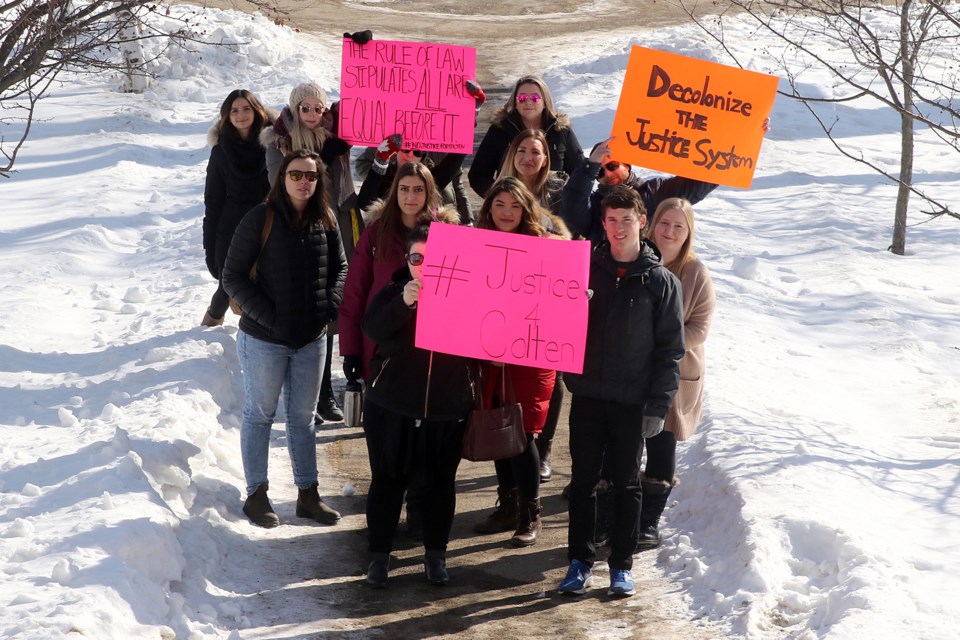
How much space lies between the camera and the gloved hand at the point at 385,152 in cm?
684

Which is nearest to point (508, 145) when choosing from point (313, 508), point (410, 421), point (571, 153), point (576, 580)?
point (571, 153)

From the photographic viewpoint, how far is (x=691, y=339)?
583 centimetres

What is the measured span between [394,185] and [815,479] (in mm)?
3056

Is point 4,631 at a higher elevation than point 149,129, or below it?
below

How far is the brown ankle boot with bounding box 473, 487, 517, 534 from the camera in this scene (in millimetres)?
6180

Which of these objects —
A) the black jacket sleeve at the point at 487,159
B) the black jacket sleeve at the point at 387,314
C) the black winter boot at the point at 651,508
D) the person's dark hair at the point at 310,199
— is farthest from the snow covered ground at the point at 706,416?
the black jacket sleeve at the point at 487,159

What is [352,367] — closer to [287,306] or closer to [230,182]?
[287,306]

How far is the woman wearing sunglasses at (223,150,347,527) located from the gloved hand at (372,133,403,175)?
89cm

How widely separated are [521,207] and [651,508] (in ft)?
6.28

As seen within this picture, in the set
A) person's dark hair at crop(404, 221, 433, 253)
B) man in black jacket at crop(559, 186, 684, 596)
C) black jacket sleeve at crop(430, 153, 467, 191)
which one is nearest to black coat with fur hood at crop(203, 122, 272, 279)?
black jacket sleeve at crop(430, 153, 467, 191)

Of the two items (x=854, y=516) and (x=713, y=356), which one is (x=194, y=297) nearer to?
(x=713, y=356)

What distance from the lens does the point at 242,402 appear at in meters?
7.67

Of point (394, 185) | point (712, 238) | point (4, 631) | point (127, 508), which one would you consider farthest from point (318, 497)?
point (712, 238)

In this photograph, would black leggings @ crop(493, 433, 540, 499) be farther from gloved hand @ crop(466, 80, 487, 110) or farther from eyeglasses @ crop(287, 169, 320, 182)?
gloved hand @ crop(466, 80, 487, 110)
